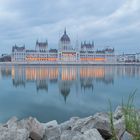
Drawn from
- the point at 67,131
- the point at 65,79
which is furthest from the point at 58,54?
the point at 67,131

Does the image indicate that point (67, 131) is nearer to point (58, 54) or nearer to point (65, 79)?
point (65, 79)

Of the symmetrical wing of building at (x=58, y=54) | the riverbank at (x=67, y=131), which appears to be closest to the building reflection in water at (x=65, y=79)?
the riverbank at (x=67, y=131)

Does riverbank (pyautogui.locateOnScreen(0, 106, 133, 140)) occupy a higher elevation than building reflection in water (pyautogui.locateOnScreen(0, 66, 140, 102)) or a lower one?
higher

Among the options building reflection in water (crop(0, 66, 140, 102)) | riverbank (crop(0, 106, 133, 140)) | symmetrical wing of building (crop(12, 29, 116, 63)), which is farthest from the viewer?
symmetrical wing of building (crop(12, 29, 116, 63))

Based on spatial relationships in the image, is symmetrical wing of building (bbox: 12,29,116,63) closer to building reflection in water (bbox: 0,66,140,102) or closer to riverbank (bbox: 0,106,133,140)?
building reflection in water (bbox: 0,66,140,102)

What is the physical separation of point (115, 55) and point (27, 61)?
39469mm

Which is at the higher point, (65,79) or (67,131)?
(67,131)

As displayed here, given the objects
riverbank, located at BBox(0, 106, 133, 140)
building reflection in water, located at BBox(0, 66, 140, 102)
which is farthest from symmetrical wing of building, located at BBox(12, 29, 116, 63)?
riverbank, located at BBox(0, 106, 133, 140)

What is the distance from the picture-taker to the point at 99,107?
16.5 meters

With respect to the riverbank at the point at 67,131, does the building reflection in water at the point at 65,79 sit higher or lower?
lower

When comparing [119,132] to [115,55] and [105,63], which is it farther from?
[115,55]

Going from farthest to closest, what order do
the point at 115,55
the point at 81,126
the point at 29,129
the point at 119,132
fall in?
the point at 115,55 < the point at 81,126 < the point at 29,129 < the point at 119,132

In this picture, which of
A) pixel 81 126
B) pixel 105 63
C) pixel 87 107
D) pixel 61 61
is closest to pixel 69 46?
pixel 61 61

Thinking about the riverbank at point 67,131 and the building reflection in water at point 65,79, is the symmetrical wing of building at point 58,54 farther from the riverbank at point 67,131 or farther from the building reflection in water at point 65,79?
the riverbank at point 67,131
